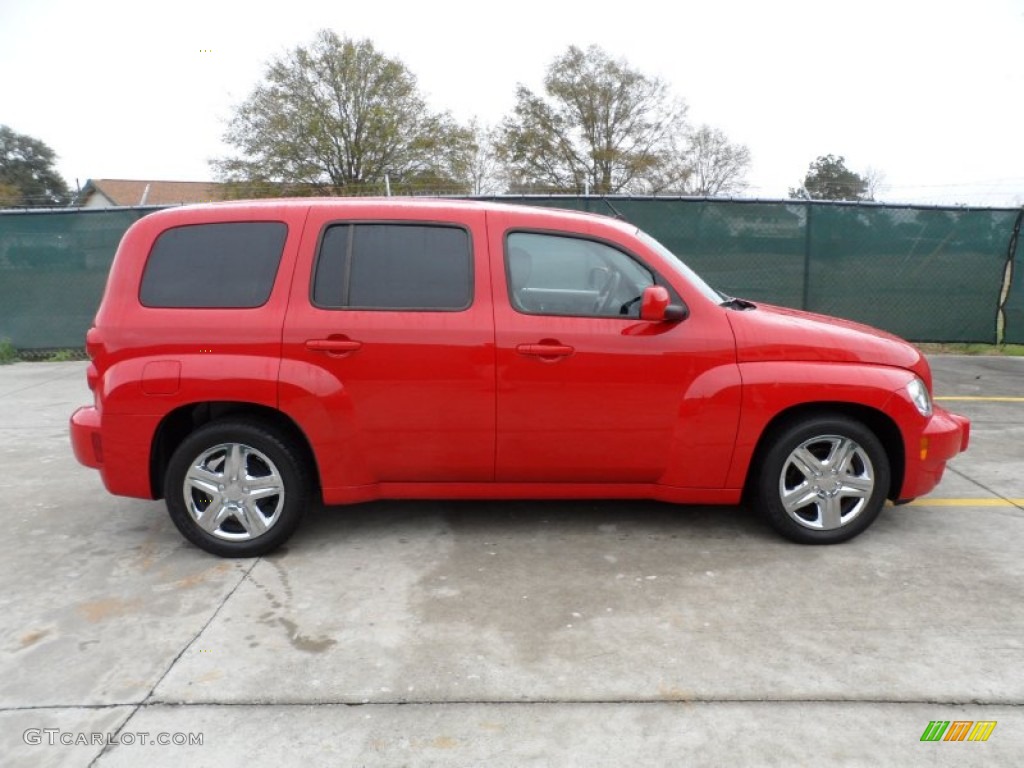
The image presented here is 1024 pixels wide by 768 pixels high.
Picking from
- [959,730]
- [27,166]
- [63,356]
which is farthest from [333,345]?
[27,166]

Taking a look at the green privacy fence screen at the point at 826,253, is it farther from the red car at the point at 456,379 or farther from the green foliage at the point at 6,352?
the red car at the point at 456,379

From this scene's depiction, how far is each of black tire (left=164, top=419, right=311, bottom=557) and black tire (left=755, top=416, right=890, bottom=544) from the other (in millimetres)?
2504

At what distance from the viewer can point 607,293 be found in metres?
3.85

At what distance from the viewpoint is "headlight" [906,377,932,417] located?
3817 millimetres

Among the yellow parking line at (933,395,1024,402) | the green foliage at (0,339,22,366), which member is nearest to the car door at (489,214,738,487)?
the yellow parking line at (933,395,1024,402)

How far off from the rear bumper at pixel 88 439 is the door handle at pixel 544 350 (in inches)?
88.9

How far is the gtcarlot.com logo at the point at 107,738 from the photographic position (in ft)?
8.02

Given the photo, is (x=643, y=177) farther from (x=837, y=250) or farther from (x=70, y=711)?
(x=70, y=711)

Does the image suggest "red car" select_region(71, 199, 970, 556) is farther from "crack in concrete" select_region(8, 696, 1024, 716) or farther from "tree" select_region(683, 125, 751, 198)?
"tree" select_region(683, 125, 751, 198)

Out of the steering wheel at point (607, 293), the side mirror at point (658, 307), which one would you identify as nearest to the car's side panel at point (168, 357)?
the steering wheel at point (607, 293)

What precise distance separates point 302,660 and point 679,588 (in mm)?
1741

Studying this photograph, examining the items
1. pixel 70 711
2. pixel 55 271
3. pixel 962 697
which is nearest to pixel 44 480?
pixel 70 711

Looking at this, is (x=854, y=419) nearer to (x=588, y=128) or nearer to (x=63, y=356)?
(x=63, y=356)

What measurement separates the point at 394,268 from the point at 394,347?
435mm
